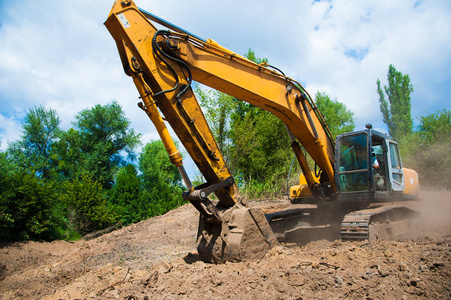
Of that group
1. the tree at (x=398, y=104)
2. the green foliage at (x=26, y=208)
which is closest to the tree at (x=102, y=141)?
the green foliage at (x=26, y=208)

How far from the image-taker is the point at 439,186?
2303 cm

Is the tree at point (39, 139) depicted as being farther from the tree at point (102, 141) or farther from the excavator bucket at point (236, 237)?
the excavator bucket at point (236, 237)

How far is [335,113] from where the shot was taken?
131ft

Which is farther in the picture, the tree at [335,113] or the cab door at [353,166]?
the tree at [335,113]

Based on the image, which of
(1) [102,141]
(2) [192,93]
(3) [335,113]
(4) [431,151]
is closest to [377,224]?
(2) [192,93]

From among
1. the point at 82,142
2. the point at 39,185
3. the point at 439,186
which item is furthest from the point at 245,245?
the point at 82,142

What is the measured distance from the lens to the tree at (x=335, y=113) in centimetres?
3509

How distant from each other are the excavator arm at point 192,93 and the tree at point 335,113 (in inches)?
1263

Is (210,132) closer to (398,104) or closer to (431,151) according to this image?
(431,151)

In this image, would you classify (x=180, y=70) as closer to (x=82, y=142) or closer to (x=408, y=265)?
(x=408, y=265)

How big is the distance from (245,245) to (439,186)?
81.8ft

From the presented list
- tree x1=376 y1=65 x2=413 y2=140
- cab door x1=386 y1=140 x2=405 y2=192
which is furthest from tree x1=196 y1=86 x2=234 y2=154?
tree x1=376 y1=65 x2=413 y2=140

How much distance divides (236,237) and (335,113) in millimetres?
39100

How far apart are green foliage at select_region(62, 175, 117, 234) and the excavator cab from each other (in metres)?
15.0
